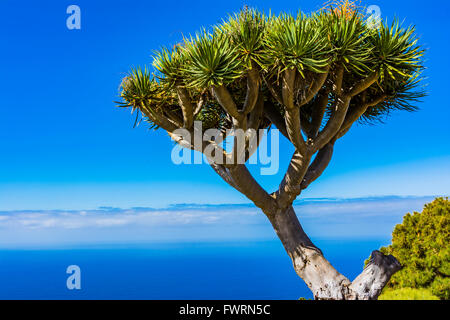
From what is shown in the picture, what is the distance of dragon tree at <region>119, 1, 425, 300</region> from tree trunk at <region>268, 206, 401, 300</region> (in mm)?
16

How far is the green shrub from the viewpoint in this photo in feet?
34.3

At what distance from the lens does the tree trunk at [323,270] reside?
21.5 ft

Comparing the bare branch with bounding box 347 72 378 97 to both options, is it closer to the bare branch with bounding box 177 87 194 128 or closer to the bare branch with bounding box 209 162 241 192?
the bare branch with bounding box 209 162 241 192

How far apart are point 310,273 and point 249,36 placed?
380cm

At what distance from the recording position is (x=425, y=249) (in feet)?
35.9

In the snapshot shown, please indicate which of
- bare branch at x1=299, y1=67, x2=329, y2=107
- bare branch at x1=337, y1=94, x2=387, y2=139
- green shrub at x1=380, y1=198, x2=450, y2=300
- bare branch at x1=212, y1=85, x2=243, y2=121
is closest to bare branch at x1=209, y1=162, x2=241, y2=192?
bare branch at x1=212, y1=85, x2=243, y2=121

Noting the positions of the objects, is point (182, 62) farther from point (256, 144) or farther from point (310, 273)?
point (310, 273)

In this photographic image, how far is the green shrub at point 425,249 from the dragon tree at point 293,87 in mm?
4572

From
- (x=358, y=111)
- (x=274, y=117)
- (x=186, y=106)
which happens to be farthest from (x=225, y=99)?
(x=358, y=111)

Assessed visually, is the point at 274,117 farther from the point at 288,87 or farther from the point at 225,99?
the point at 225,99

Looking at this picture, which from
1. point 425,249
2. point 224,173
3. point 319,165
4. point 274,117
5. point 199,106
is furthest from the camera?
point 425,249

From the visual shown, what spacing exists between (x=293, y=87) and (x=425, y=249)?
291 inches

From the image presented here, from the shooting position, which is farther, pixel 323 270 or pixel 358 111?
pixel 358 111
